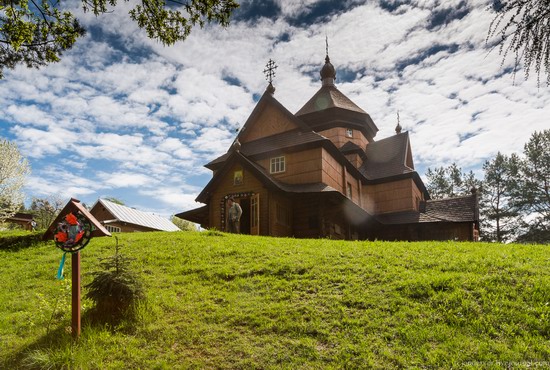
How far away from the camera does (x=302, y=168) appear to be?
21984mm

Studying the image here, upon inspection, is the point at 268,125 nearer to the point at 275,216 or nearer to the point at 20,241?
the point at 275,216

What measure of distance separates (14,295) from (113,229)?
78.8 ft

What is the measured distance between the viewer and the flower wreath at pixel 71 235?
7.23 metres

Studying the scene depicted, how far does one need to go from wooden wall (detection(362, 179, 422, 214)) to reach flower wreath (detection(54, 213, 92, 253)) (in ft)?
77.3

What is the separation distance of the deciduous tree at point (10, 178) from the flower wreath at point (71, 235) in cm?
2989

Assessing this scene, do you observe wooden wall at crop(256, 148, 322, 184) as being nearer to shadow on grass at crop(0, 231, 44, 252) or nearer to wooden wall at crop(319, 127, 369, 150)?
wooden wall at crop(319, 127, 369, 150)

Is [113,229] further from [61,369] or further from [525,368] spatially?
[525,368]

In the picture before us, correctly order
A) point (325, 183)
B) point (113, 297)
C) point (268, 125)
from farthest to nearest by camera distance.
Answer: point (268, 125), point (325, 183), point (113, 297)

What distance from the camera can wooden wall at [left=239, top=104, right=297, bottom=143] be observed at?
79.3ft

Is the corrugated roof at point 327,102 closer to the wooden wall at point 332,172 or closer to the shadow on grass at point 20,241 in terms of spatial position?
the wooden wall at point 332,172

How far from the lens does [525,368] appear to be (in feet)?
17.6

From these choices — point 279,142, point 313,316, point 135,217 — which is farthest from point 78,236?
point 135,217

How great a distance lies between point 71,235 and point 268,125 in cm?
1860

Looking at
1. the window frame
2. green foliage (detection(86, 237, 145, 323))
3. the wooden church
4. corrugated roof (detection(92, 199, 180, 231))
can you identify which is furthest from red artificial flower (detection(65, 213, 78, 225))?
corrugated roof (detection(92, 199, 180, 231))
